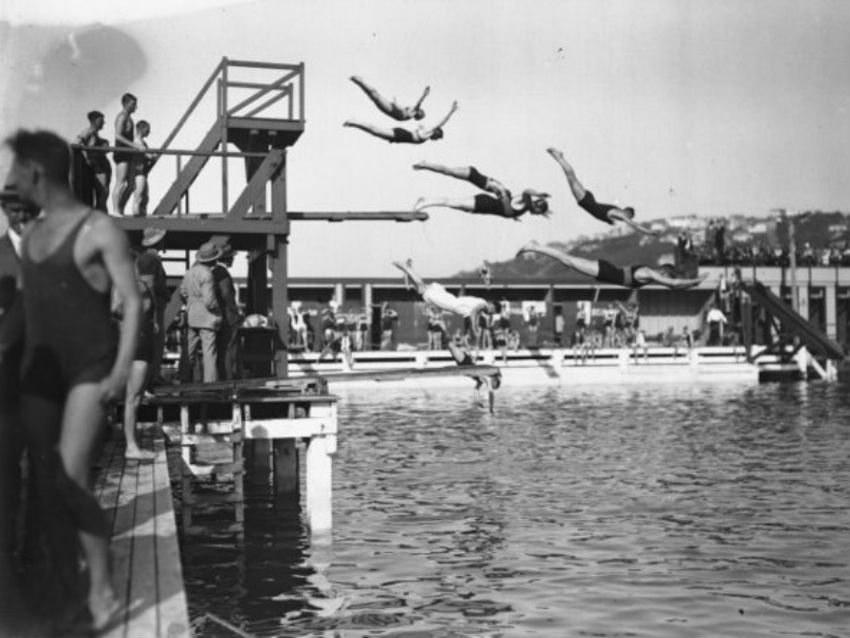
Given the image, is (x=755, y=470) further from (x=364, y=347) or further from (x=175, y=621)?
(x=364, y=347)

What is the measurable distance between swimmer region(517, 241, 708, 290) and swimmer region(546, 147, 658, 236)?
0.51 meters

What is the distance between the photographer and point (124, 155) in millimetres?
16219

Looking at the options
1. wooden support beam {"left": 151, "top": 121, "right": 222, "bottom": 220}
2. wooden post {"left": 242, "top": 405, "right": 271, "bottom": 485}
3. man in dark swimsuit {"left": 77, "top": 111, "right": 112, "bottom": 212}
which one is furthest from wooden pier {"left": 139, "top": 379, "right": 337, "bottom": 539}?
wooden support beam {"left": 151, "top": 121, "right": 222, "bottom": 220}

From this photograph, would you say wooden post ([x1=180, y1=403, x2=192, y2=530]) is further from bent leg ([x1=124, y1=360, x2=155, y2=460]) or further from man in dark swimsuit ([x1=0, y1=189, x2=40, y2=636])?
man in dark swimsuit ([x1=0, y1=189, x2=40, y2=636])

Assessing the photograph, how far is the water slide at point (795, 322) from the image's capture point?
50469 millimetres

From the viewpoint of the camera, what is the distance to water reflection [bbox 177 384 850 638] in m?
10.3

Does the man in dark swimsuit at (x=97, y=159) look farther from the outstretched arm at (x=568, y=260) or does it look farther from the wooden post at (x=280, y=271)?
the outstretched arm at (x=568, y=260)

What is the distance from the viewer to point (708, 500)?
55.3ft

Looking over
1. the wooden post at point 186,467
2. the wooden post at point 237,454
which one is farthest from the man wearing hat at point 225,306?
the wooden post at point 237,454

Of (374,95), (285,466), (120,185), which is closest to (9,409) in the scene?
(374,95)

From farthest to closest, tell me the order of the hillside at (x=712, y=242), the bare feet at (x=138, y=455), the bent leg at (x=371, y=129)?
the hillside at (x=712, y=242), the bent leg at (x=371, y=129), the bare feet at (x=138, y=455)

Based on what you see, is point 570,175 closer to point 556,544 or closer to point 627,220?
point 627,220

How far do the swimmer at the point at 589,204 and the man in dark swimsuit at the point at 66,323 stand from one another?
926 cm

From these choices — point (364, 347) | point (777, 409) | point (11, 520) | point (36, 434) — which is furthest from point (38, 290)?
point (364, 347)
